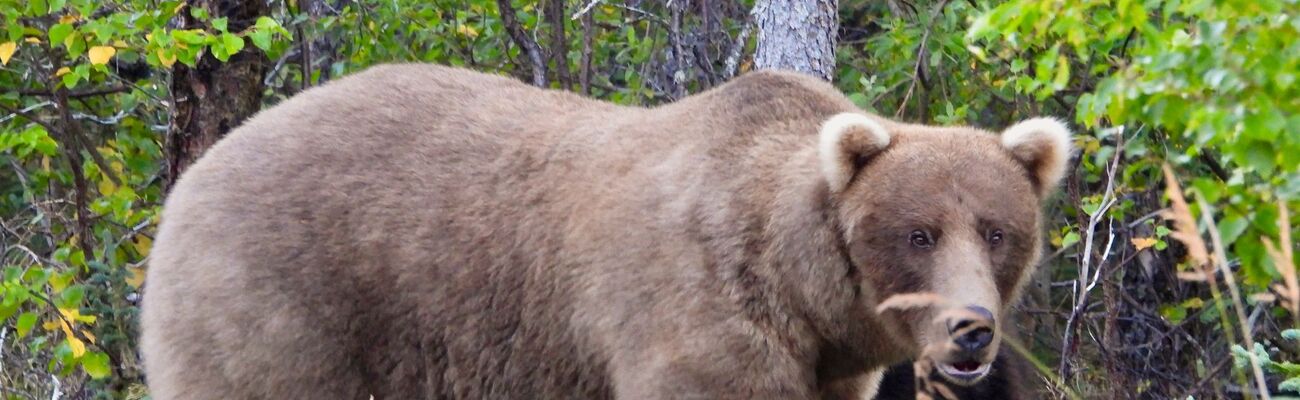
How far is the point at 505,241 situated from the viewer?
587 cm

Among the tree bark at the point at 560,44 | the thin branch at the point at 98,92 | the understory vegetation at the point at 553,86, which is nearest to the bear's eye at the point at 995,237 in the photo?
the understory vegetation at the point at 553,86

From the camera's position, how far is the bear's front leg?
5078 millimetres

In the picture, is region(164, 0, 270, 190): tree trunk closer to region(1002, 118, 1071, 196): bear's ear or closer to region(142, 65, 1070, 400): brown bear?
region(142, 65, 1070, 400): brown bear

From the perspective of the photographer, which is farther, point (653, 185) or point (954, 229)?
point (653, 185)

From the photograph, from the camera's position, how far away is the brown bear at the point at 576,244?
5.08 metres

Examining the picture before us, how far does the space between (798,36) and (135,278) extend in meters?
3.55

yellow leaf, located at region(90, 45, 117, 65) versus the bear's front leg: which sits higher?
yellow leaf, located at region(90, 45, 117, 65)

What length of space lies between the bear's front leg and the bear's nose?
574 millimetres

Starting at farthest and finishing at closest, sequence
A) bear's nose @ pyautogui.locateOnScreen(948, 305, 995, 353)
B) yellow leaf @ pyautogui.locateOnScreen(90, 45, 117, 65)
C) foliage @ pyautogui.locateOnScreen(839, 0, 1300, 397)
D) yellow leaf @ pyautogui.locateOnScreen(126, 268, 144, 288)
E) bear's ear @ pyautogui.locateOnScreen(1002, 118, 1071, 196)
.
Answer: yellow leaf @ pyautogui.locateOnScreen(126, 268, 144, 288) → yellow leaf @ pyautogui.locateOnScreen(90, 45, 117, 65) → bear's ear @ pyautogui.locateOnScreen(1002, 118, 1071, 196) → bear's nose @ pyautogui.locateOnScreen(948, 305, 995, 353) → foliage @ pyautogui.locateOnScreen(839, 0, 1300, 397)

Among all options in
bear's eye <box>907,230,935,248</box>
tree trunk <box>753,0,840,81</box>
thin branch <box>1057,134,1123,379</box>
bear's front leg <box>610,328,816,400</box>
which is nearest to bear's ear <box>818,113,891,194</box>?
bear's eye <box>907,230,935,248</box>

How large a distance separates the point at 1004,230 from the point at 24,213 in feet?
24.6

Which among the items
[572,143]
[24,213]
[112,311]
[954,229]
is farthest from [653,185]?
[24,213]

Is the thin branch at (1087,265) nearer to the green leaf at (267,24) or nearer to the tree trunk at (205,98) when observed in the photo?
the green leaf at (267,24)

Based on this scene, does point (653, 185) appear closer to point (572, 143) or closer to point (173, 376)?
point (572, 143)
